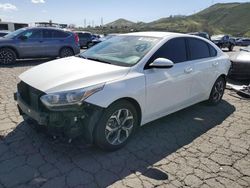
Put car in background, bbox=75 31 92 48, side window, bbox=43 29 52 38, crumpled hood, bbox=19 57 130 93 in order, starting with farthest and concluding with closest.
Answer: car in background, bbox=75 31 92 48 → side window, bbox=43 29 52 38 → crumpled hood, bbox=19 57 130 93

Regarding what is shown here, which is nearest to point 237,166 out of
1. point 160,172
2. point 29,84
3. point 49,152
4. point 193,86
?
point 160,172

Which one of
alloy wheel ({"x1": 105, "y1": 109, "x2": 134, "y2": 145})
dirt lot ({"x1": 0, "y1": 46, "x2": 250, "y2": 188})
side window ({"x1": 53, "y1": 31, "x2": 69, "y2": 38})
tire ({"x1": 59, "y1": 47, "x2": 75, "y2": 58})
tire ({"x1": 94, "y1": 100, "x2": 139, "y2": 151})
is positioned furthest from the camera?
tire ({"x1": 59, "y1": 47, "x2": 75, "y2": 58})

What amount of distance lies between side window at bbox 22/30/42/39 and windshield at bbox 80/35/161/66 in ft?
25.0

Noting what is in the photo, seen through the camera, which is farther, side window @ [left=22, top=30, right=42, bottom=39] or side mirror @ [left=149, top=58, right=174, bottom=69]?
side window @ [left=22, top=30, right=42, bottom=39]

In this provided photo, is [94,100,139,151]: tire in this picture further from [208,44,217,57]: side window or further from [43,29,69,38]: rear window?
[43,29,69,38]: rear window

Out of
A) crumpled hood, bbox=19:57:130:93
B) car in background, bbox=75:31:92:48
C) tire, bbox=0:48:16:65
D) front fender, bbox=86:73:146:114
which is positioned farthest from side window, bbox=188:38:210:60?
car in background, bbox=75:31:92:48

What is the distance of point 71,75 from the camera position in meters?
3.73

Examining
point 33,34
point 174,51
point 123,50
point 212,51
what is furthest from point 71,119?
point 33,34

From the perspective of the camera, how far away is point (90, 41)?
→ 2286 centimetres

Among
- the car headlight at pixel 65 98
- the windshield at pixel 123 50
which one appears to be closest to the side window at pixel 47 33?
the windshield at pixel 123 50

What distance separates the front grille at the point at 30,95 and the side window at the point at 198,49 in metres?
2.99

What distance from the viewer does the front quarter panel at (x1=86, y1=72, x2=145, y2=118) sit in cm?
347

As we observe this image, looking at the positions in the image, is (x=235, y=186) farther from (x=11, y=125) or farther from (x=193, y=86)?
(x=11, y=125)

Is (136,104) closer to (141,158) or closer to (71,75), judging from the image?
(141,158)
